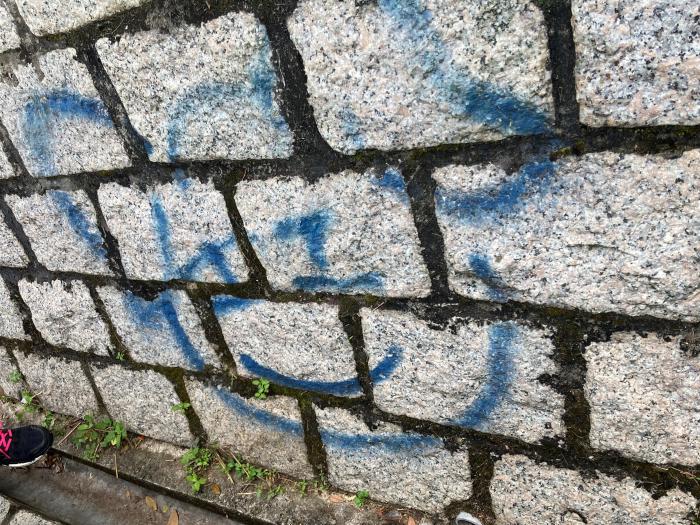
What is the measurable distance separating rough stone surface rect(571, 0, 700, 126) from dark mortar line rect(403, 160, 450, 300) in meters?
0.35

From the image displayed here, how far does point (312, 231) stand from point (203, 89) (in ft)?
1.39

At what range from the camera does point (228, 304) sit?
154 cm

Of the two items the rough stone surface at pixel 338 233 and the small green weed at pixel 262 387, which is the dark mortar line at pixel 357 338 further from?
the small green weed at pixel 262 387

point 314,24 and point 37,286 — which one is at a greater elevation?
point 314,24

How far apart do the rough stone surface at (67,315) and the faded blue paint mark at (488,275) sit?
1.39m

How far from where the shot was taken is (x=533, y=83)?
935mm

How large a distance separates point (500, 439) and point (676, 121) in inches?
33.4

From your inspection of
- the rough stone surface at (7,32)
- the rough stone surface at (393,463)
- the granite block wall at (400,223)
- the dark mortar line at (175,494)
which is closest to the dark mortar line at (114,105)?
the granite block wall at (400,223)

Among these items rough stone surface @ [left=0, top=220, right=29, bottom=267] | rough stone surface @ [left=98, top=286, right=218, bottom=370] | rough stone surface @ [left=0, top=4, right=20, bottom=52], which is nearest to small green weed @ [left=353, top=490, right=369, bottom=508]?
rough stone surface @ [left=98, top=286, right=218, bottom=370]

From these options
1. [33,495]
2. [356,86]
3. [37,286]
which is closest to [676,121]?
[356,86]

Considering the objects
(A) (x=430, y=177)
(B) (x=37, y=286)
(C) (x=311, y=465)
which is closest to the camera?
(A) (x=430, y=177)

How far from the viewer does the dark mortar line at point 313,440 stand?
1.59 m

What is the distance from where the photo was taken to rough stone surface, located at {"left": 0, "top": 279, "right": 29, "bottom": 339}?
211 centimetres

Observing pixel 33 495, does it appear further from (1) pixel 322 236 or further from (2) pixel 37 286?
(1) pixel 322 236
